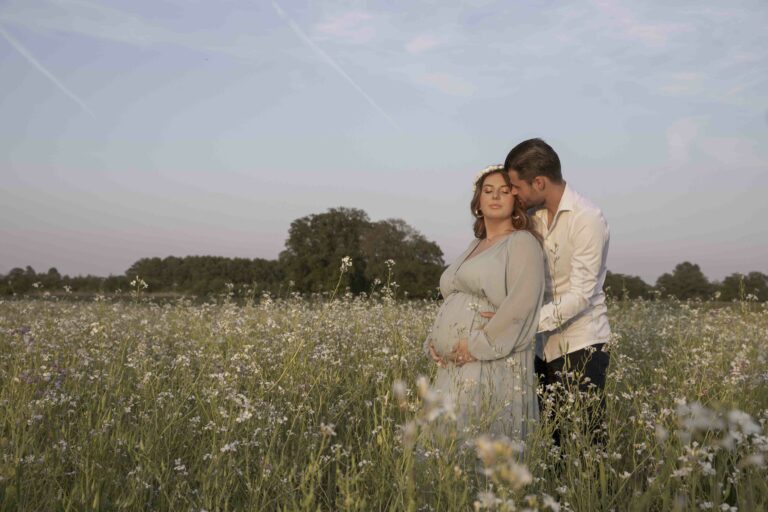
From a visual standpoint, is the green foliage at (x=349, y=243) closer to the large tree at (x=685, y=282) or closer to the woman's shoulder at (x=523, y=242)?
the large tree at (x=685, y=282)

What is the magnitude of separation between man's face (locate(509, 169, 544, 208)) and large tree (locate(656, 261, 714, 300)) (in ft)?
43.7

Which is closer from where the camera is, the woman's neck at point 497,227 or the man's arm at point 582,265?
the man's arm at point 582,265

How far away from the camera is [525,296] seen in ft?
15.1

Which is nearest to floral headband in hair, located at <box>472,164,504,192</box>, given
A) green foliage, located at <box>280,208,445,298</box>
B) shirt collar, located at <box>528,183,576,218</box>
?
shirt collar, located at <box>528,183,576,218</box>

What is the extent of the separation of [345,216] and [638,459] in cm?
5282

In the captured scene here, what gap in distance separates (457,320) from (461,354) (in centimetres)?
29

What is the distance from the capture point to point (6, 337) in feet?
26.4

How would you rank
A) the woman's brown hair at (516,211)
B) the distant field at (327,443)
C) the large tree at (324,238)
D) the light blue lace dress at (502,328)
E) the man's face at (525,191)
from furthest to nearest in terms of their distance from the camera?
the large tree at (324,238) → the woman's brown hair at (516,211) → the man's face at (525,191) → the light blue lace dress at (502,328) → the distant field at (327,443)

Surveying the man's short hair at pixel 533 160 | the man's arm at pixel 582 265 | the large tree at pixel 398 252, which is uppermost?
the large tree at pixel 398 252


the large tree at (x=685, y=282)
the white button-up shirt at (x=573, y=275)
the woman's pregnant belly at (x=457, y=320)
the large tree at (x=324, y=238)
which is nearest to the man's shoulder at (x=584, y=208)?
the white button-up shirt at (x=573, y=275)

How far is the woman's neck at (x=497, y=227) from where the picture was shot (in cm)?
505

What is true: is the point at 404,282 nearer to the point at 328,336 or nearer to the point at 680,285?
the point at 680,285

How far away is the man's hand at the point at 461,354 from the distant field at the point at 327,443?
18.0 inches

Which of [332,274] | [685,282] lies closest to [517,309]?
[685,282]
